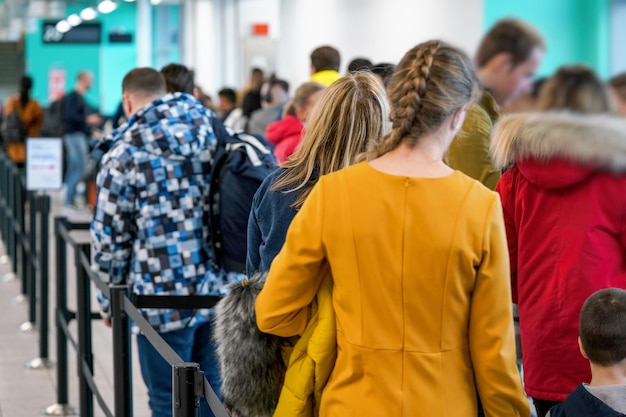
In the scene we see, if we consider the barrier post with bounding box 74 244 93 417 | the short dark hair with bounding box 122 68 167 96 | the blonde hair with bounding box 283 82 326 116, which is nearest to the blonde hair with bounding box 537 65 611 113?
the short dark hair with bounding box 122 68 167 96

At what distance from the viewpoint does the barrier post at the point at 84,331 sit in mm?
4496

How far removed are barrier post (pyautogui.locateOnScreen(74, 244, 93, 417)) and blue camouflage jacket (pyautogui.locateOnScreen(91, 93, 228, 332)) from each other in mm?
374

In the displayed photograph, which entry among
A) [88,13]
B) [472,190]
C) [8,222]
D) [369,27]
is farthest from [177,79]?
A: [88,13]

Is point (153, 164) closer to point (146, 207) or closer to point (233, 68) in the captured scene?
point (146, 207)

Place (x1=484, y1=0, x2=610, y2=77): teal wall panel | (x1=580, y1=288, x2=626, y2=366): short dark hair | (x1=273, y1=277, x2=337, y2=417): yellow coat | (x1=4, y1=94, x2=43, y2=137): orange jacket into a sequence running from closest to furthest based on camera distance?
(x1=273, y1=277, x2=337, y2=417): yellow coat
(x1=580, y1=288, x2=626, y2=366): short dark hair
(x1=484, y1=0, x2=610, y2=77): teal wall panel
(x1=4, y1=94, x2=43, y2=137): orange jacket

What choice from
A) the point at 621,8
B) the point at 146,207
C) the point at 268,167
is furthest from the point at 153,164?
the point at 621,8

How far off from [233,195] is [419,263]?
196cm

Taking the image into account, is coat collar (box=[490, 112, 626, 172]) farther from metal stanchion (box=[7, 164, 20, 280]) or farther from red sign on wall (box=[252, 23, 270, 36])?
red sign on wall (box=[252, 23, 270, 36])

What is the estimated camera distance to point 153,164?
4090 mm

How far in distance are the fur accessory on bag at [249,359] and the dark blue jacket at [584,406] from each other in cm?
69

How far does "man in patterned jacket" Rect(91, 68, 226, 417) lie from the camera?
4.06 meters

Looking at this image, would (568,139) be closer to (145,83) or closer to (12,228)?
(145,83)

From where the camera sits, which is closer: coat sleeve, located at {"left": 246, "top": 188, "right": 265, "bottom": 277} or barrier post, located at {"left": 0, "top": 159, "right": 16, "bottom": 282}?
coat sleeve, located at {"left": 246, "top": 188, "right": 265, "bottom": 277}

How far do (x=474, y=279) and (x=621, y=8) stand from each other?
822 cm
